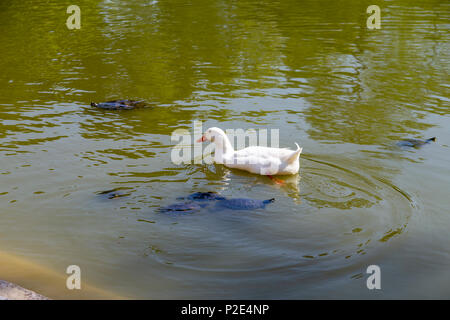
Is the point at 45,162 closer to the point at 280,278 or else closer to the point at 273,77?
the point at 280,278

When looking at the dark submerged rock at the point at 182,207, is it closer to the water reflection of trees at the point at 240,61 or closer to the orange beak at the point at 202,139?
the orange beak at the point at 202,139

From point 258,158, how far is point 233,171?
0.63m

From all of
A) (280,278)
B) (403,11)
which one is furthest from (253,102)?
(403,11)

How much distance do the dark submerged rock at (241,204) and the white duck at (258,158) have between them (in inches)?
39.0

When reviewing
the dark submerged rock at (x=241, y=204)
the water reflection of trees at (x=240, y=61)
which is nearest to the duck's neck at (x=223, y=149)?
the dark submerged rock at (x=241, y=204)

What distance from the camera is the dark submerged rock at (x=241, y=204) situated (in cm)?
770

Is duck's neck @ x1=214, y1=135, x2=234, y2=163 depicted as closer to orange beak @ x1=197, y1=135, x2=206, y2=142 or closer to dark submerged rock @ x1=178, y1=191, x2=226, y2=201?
orange beak @ x1=197, y1=135, x2=206, y2=142

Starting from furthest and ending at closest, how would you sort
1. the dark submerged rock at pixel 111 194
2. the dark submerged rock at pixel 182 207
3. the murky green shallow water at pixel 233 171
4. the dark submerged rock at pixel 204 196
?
the dark submerged rock at pixel 111 194, the dark submerged rock at pixel 204 196, the dark submerged rock at pixel 182 207, the murky green shallow water at pixel 233 171

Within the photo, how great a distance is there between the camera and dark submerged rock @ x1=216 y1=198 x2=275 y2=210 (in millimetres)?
7695

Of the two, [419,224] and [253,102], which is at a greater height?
[253,102]

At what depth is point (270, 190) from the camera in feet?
27.9

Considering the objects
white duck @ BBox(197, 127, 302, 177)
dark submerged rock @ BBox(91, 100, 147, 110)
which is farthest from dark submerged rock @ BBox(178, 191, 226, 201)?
dark submerged rock @ BBox(91, 100, 147, 110)

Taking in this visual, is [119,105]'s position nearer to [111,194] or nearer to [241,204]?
[111,194]
